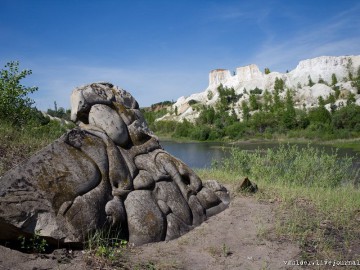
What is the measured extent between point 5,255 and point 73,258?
86cm

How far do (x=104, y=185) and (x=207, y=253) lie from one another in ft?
6.37

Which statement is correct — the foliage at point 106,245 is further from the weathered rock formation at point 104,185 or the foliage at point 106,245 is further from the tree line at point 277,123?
the tree line at point 277,123

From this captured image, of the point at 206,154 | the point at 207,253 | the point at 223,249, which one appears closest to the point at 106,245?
the point at 207,253

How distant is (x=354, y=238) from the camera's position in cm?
601

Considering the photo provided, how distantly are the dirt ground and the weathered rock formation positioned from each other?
0.86 feet

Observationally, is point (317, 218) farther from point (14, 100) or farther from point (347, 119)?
point (347, 119)

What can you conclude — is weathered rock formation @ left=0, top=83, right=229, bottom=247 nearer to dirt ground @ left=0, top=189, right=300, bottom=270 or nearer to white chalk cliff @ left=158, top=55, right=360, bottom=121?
dirt ground @ left=0, top=189, right=300, bottom=270

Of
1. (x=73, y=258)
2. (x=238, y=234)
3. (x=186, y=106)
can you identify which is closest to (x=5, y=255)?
(x=73, y=258)

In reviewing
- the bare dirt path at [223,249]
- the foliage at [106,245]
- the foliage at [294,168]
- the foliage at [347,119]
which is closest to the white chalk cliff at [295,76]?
the foliage at [347,119]

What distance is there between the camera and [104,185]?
18.4ft

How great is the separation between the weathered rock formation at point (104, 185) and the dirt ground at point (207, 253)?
0.26 meters

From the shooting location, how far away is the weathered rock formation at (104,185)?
4.85m

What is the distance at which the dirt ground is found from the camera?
181 inches

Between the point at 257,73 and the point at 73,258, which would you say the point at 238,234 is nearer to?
the point at 73,258
